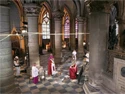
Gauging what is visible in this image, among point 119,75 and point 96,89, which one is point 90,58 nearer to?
point 96,89

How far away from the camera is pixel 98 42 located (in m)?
8.05

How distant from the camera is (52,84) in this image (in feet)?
32.7

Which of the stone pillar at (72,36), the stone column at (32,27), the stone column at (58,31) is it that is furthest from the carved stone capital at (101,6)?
the stone pillar at (72,36)

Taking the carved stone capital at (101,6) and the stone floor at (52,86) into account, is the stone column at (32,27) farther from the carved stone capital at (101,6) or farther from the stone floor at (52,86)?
the carved stone capital at (101,6)

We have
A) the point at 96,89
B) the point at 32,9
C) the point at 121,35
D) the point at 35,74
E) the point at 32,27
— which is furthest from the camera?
the point at 121,35

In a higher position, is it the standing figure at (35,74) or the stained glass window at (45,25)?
the stained glass window at (45,25)

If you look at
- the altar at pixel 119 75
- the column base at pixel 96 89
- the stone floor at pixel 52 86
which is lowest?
the stone floor at pixel 52 86

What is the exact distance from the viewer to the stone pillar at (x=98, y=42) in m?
8.00

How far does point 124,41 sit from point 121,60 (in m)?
6.69

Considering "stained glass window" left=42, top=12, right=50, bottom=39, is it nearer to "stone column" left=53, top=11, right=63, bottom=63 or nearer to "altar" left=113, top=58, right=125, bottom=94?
"stone column" left=53, top=11, right=63, bottom=63

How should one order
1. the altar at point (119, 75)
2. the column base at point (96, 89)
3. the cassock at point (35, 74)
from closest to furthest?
the altar at point (119, 75) < the column base at point (96, 89) < the cassock at point (35, 74)

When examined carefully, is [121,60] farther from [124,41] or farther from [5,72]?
[124,41]

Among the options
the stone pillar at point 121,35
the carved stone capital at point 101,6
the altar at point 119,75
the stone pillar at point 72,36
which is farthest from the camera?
the stone pillar at point 72,36

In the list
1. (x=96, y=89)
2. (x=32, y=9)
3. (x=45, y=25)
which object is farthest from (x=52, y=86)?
(x=45, y=25)
